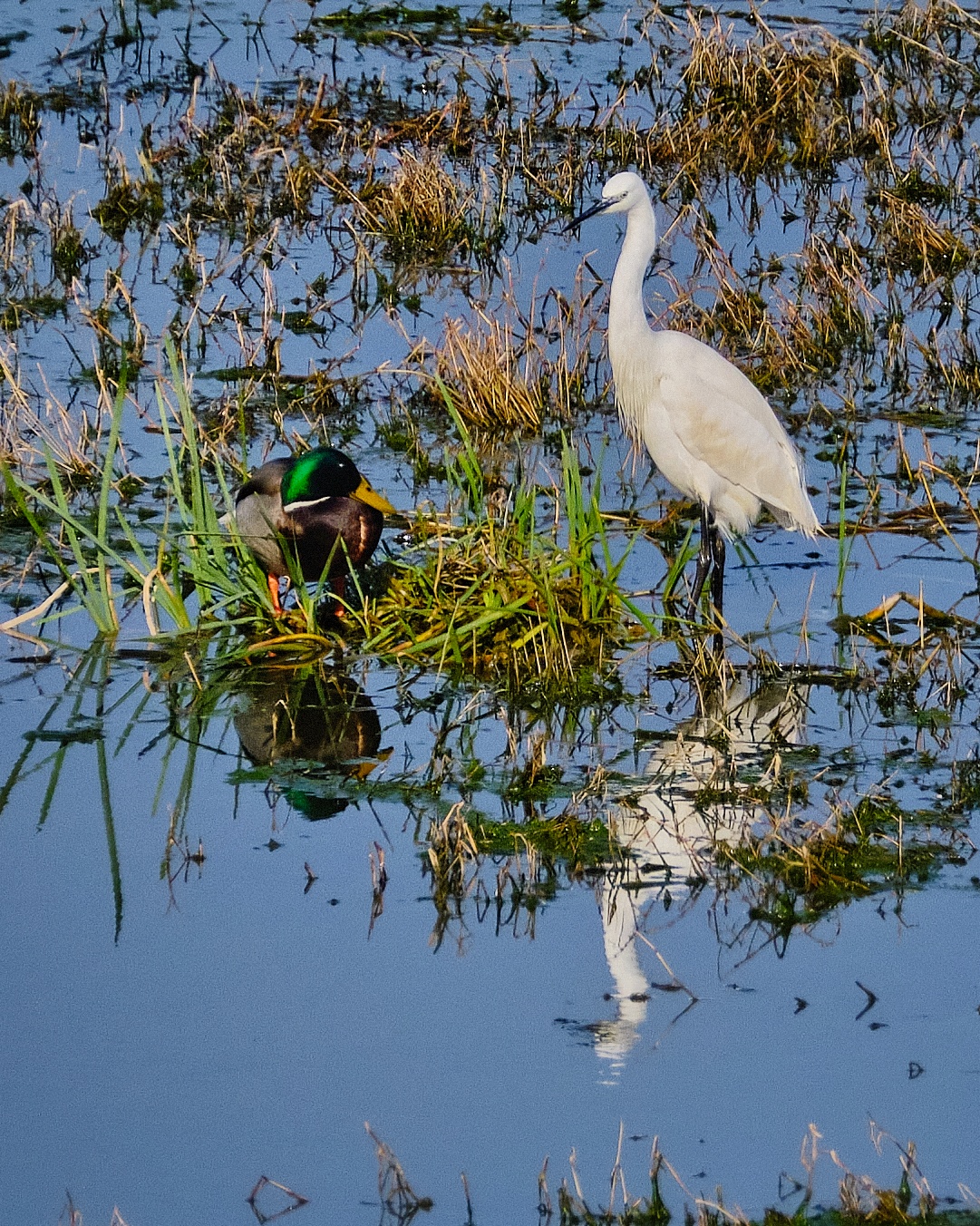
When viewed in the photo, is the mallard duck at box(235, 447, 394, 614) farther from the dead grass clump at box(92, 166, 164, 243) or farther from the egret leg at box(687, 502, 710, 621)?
the dead grass clump at box(92, 166, 164, 243)

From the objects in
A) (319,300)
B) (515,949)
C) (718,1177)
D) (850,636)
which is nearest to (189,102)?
(319,300)

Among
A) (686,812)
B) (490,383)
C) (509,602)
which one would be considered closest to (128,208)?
(490,383)

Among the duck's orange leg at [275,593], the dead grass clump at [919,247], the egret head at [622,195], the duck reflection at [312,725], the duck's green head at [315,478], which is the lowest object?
the duck reflection at [312,725]

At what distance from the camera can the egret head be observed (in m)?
7.59

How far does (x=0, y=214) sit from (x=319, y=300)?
7.14ft

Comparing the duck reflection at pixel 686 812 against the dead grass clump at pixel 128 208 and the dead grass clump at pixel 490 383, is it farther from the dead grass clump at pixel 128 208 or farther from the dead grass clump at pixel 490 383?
the dead grass clump at pixel 128 208

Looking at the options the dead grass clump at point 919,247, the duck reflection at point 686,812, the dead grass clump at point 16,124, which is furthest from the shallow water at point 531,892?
the dead grass clump at point 16,124

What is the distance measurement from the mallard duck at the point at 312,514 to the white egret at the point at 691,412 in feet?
4.08

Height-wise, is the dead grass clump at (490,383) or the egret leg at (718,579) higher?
the dead grass clump at (490,383)

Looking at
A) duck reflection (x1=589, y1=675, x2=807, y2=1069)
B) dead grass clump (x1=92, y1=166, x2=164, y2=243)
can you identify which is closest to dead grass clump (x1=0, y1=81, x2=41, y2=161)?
dead grass clump (x1=92, y1=166, x2=164, y2=243)

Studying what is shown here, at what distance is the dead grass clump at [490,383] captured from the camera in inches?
352

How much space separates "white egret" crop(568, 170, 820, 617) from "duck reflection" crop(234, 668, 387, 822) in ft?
6.04

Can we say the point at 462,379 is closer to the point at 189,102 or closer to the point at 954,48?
the point at 189,102

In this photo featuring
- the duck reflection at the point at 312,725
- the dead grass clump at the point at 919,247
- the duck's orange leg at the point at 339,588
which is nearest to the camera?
the duck reflection at the point at 312,725
